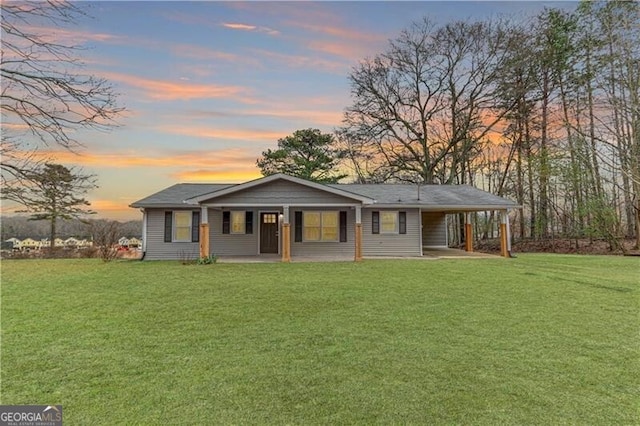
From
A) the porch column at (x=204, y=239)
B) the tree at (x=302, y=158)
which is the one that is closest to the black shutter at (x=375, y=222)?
the porch column at (x=204, y=239)

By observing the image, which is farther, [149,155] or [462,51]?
[462,51]

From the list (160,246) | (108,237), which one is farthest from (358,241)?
(108,237)

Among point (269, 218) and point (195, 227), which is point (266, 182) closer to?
point (269, 218)

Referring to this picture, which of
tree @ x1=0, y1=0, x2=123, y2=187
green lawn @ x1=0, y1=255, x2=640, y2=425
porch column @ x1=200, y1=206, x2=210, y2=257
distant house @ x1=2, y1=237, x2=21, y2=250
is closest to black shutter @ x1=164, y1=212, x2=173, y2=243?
porch column @ x1=200, y1=206, x2=210, y2=257

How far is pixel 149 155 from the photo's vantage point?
46.9 ft

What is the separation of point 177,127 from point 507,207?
14083mm

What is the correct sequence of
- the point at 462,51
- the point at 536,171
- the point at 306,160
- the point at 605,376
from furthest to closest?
the point at 306,160 → the point at 462,51 → the point at 536,171 → the point at 605,376

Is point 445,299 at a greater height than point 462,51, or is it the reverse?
point 462,51

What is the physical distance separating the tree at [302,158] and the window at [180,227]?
11994 millimetres

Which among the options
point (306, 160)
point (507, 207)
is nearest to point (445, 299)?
point (507, 207)

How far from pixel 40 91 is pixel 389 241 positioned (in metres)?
12.9

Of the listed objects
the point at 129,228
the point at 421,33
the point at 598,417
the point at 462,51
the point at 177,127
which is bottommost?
the point at 598,417

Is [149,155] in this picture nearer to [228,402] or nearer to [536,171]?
[228,402]

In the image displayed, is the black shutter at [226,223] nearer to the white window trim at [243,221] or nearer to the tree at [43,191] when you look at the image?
the white window trim at [243,221]
